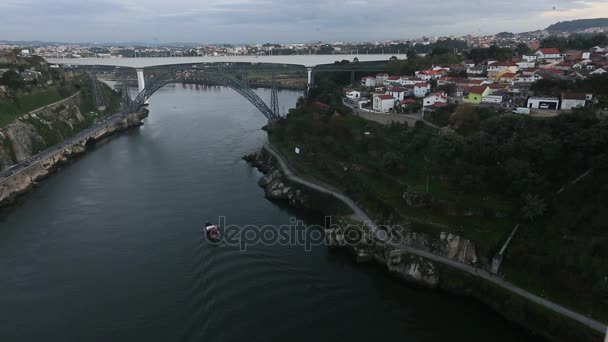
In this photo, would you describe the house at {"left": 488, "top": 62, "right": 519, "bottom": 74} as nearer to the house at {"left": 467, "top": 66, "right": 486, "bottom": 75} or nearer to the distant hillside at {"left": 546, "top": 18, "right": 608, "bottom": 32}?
the house at {"left": 467, "top": 66, "right": 486, "bottom": 75}

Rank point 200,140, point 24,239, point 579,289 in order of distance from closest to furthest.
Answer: point 579,289
point 24,239
point 200,140

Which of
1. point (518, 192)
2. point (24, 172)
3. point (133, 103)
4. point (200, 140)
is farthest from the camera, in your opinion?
point (133, 103)

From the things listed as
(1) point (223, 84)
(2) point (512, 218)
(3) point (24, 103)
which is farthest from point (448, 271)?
(3) point (24, 103)

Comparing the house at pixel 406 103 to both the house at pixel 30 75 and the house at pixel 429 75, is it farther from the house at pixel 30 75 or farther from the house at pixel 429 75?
the house at pixel 30 75

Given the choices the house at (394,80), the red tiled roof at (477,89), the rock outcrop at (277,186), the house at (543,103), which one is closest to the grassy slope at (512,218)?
the rock outcrop at (277,186)

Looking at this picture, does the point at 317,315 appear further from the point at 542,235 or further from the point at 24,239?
the point at 24,239

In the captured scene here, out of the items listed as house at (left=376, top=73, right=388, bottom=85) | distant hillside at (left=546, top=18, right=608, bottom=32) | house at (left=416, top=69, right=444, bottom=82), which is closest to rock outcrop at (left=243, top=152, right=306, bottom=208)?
house at (left=376, top=73, right=388, bottom=85)

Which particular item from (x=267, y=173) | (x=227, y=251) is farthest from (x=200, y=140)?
(x=227, y=251)
